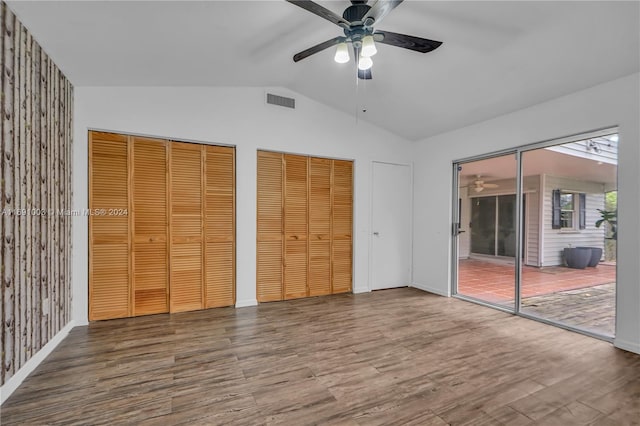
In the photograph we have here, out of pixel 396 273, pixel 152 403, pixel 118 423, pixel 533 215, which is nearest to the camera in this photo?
pixel 118 423

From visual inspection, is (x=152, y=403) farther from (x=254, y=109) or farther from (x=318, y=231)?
(x=254, y=109)

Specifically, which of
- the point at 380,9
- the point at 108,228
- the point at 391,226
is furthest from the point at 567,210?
the point at 108,228

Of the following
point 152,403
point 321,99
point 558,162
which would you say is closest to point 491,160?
point 558,162

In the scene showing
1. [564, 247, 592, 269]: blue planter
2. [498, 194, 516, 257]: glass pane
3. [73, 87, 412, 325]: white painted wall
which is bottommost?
[564, 247, 592, 269]: blue planter

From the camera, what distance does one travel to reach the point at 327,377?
7.51ft

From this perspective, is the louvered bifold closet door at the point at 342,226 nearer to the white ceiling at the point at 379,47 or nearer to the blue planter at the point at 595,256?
the white ceiling at the point at 379,47

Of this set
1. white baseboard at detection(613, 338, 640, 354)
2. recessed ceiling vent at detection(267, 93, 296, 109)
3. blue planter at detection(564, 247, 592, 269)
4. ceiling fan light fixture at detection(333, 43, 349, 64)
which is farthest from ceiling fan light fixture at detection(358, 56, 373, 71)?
white baseboard at detection(613, 338, 640, 354)

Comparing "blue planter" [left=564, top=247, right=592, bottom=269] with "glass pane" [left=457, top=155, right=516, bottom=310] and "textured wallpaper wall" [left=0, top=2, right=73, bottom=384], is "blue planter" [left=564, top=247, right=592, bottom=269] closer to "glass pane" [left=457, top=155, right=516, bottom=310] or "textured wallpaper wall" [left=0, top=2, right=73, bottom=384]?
"glass pane" [left=457, top=155, right=516, bottom=310]

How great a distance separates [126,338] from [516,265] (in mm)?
4605

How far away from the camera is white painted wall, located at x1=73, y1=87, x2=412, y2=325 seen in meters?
3.32

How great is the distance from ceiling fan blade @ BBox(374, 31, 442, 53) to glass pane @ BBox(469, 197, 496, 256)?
315 centimetres

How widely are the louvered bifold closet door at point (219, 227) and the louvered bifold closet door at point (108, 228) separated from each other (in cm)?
90

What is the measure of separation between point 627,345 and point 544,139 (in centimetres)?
222

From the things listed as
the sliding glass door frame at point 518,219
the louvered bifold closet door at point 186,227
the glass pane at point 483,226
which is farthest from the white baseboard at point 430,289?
the louvered bifold closet door at point 186,227
